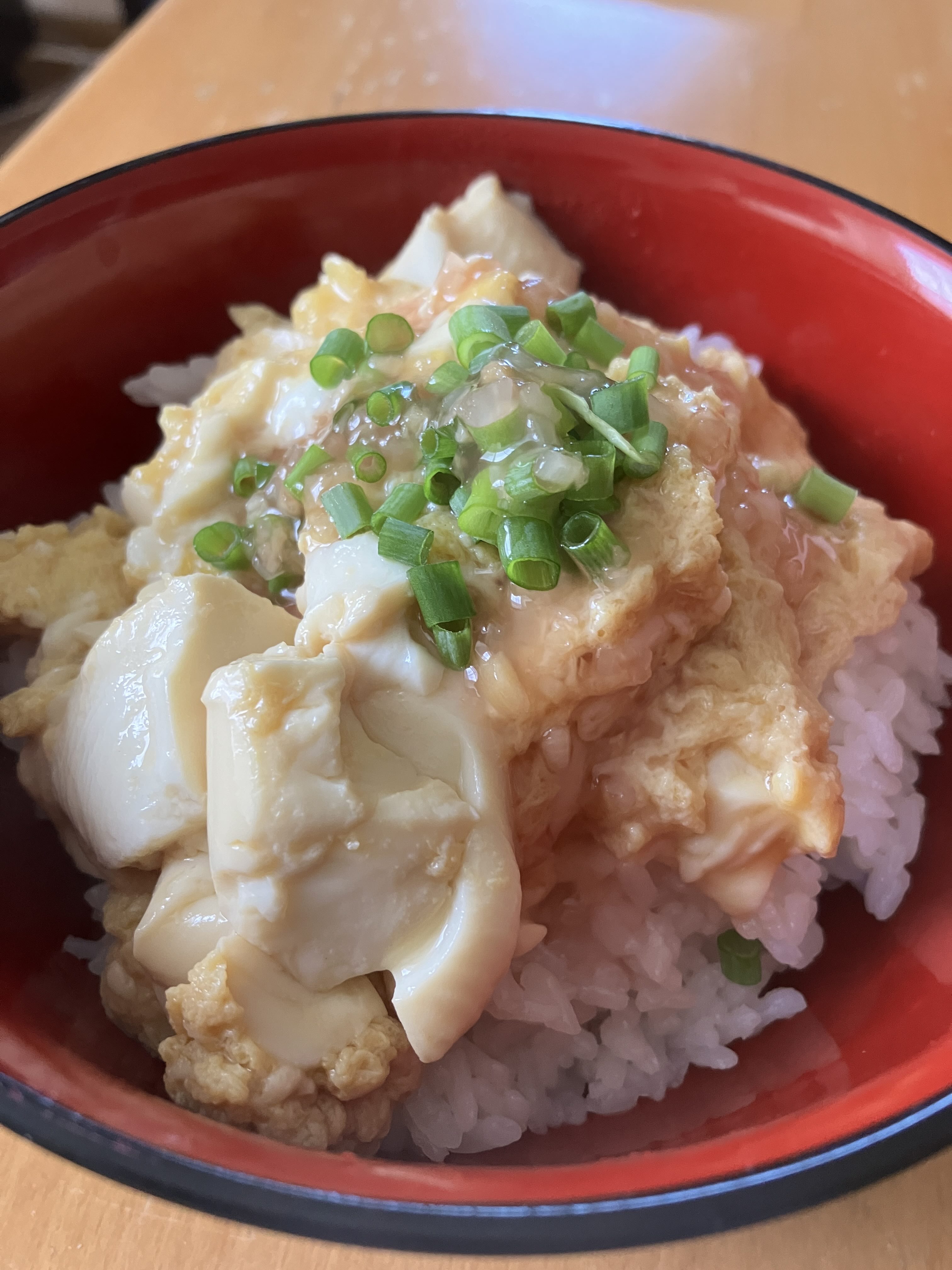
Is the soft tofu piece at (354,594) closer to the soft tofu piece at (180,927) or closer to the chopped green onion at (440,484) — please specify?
the chopped green onion at (440,484)

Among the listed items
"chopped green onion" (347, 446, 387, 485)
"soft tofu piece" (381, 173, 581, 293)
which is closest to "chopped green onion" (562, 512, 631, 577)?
"chopped green onion" (347, 446, 387, 485)

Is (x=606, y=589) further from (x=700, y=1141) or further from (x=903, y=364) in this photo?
(x=903, y=364)

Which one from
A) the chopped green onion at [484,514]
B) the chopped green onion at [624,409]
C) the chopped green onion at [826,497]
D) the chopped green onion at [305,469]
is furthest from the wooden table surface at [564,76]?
the chopped green onion at [484,514]

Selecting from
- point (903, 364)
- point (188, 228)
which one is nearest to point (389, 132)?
point (188, 228)

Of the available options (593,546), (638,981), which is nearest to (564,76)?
(593,546)

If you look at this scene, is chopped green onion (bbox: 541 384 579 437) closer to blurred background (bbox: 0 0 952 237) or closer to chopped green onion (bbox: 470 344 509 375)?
chopped green onion (bbox: 470 344 509 375)

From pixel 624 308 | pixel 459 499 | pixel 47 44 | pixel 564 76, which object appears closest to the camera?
pixel 459 499

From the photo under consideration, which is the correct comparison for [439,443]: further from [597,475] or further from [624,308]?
[624,308]
